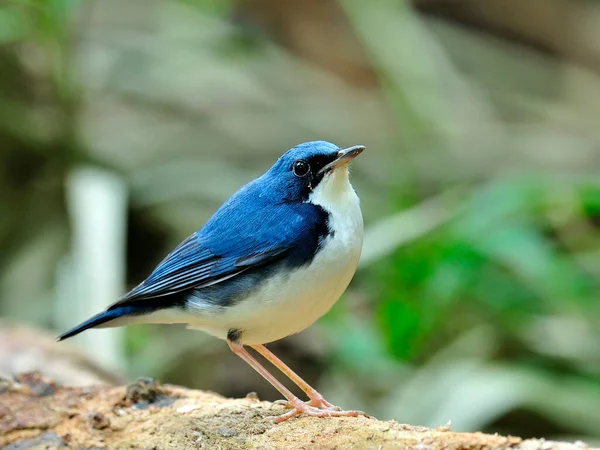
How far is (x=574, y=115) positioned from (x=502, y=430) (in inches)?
215

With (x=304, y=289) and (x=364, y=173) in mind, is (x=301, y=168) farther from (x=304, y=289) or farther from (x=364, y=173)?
(x=364, y=173)

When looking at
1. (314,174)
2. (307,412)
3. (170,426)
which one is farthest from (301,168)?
(170,426)

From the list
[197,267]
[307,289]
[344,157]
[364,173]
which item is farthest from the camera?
[364,173]

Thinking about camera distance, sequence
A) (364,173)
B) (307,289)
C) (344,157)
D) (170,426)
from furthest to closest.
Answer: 1. (364,173)
2. (344,157)
3. (307,289)
4. (170,426)

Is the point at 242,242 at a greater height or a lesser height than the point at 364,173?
lesser

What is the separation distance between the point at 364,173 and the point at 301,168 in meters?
5.58

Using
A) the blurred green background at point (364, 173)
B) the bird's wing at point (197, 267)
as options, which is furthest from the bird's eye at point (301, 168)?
the blurred green background at point (364, 173)


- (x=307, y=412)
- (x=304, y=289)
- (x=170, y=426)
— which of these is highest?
(x=304, y=289)

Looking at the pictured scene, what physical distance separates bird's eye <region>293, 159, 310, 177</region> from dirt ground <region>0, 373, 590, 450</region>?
96 cm

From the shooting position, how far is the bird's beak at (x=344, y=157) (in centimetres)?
328

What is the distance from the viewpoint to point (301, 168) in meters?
3.40

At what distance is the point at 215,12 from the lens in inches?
368

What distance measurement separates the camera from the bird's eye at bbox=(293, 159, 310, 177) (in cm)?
339

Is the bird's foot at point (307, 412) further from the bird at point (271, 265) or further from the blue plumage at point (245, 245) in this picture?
the blue plumage at point (245, 245)
